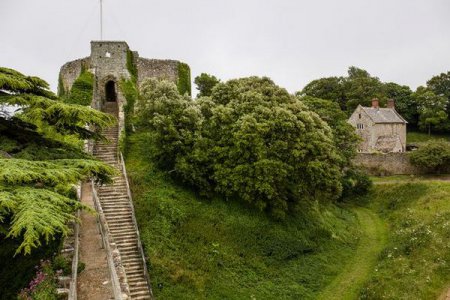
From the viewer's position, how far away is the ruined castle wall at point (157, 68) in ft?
123

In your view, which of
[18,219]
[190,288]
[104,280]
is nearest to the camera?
[18,219]

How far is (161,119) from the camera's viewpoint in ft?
84.1

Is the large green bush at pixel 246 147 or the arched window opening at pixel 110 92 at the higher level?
the arched window opening at pixel 110 92

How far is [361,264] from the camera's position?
2658cm

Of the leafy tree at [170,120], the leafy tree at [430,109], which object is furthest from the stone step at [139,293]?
the leafy tree at [430,109]

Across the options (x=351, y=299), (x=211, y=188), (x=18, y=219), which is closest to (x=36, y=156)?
(x=18, y=219)

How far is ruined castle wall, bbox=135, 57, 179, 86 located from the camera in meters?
37.4

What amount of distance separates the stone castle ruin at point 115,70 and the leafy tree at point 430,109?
47.0 meters

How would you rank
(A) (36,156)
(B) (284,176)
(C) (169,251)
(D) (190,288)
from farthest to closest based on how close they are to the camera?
(B) (284,176) < (C) (169,251) < (D) (190,288) < (A) (36,156)

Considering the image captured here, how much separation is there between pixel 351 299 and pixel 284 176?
7.41 meters

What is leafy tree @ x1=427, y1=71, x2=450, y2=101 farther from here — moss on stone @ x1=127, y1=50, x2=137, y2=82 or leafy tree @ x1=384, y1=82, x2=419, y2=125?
moss on stone @ x1=127, y1=50, x2=137, y2=82

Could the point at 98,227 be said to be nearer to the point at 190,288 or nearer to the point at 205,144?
A: the point at 190,288

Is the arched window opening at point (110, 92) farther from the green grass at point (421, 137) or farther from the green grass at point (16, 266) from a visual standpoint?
the green grass at point (421, 137)

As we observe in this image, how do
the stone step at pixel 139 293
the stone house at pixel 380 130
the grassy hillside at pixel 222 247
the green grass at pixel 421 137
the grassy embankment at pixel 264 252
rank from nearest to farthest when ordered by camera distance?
the stone step at pixel 139 293 → the grassy hillside at pixel 222 247 → the grassy embankment at pixel 264 252 → the stone house at pixel 380 130 → the green grass at pixel 421 137
